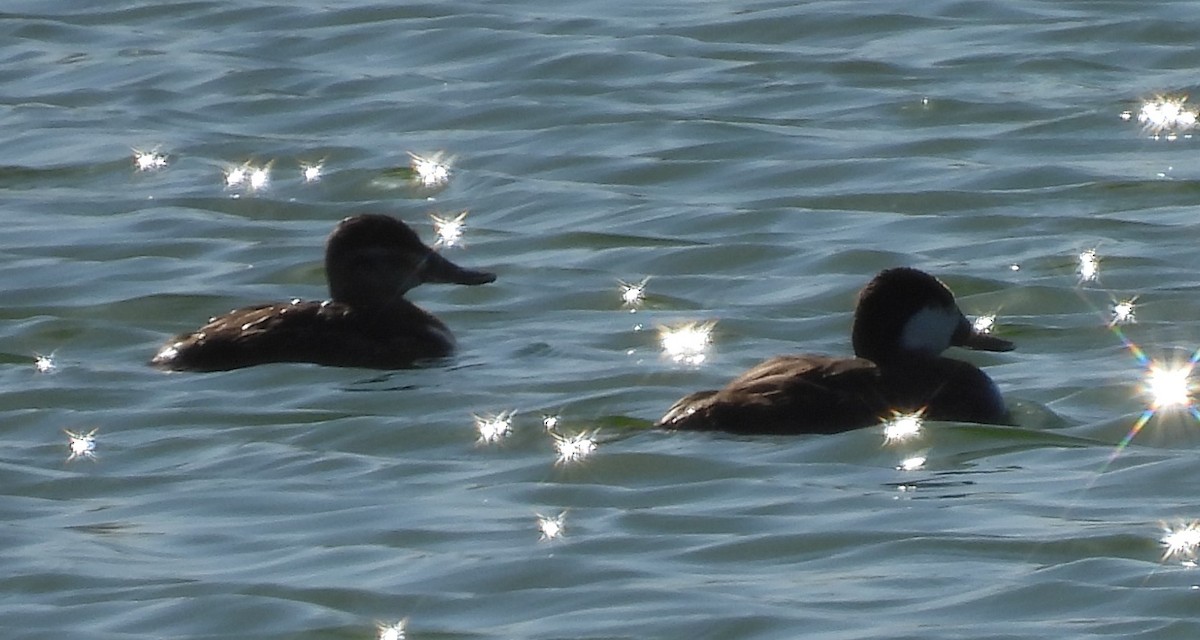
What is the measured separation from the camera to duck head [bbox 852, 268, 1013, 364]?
1190 centimetres

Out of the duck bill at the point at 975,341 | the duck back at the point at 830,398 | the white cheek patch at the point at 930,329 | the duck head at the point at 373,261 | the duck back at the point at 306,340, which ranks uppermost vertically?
the duck head at the point at 373,261

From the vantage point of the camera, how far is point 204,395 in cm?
1254

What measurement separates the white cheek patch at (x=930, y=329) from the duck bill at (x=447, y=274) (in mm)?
2562

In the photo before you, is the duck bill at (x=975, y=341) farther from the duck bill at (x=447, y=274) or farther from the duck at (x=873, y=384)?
the duck bill at (x=447, y=274)

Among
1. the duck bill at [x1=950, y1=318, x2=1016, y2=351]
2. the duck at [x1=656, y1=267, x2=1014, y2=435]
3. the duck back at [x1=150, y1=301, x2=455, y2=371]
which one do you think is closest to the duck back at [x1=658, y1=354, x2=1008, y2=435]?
the duck at [x1=656, y1=267, x2=1014, y2=435]

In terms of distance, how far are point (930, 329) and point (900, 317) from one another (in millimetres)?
199

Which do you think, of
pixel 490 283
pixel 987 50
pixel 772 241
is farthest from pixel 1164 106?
pixel 490 283

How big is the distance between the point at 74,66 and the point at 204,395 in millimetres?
8220

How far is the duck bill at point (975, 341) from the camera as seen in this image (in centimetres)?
1234

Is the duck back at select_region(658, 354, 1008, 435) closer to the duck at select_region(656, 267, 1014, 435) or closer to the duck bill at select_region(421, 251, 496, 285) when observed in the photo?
the duck at select_region(656, 267, 1014, 435)

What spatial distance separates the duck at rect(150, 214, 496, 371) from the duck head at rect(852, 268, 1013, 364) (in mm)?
2033

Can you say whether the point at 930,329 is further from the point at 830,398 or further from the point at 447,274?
the point at 447,274

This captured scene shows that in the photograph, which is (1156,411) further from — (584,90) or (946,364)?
(584,90)

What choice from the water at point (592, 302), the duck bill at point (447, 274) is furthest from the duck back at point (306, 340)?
the duck bill at point (447, 274)
